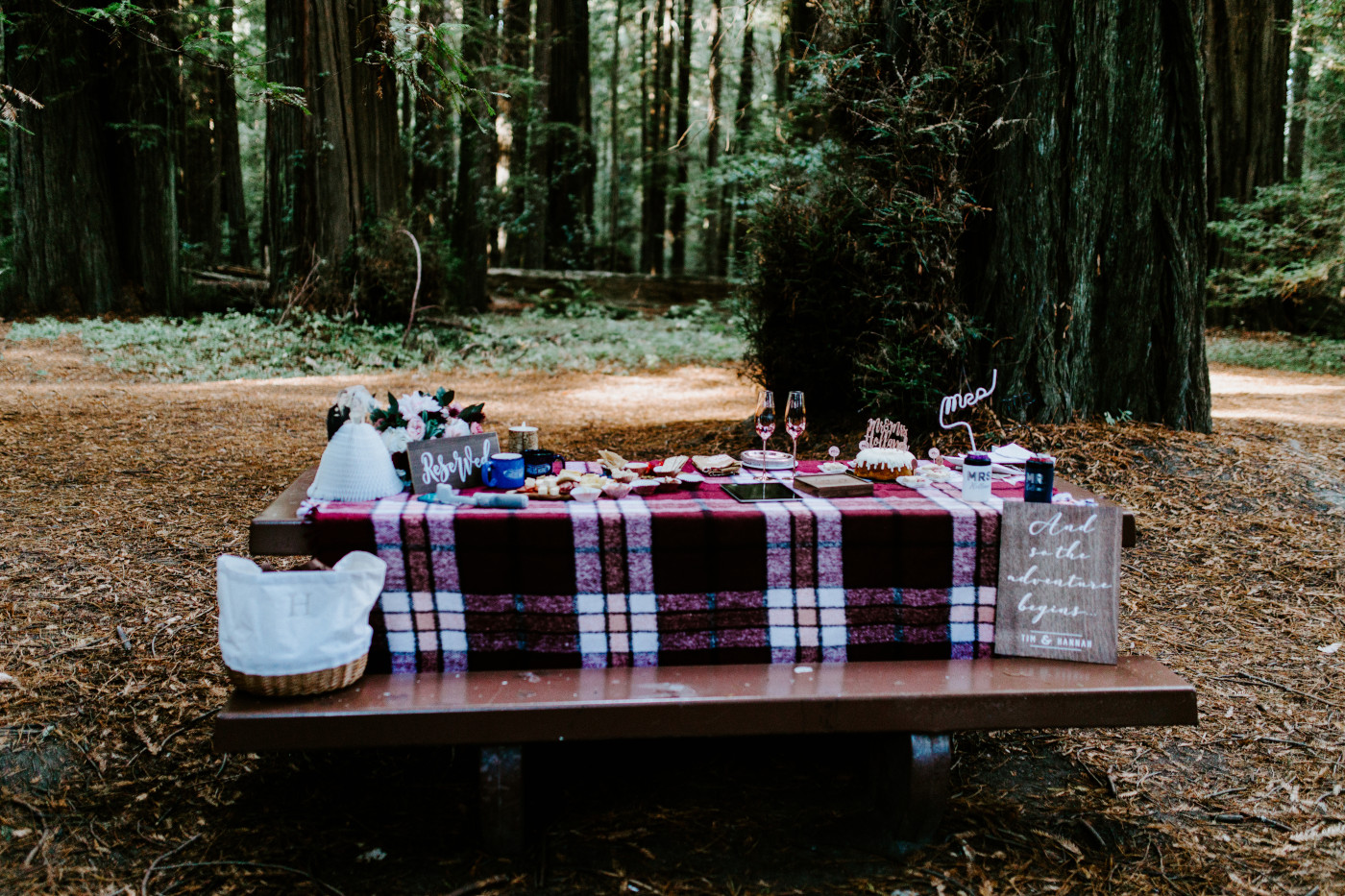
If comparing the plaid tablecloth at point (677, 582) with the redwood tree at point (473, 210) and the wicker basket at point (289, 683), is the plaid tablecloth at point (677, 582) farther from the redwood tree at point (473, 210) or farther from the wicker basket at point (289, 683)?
the redwood tree at point (473, 210)

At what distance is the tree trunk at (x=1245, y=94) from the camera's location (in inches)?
544

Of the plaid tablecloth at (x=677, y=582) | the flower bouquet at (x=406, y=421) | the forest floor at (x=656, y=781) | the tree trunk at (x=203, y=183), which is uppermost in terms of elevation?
the tree trunk at (x=203, y=183)

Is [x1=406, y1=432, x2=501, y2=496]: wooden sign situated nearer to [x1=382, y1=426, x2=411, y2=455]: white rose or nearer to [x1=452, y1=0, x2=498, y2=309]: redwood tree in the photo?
[x1=382, y1=426, x2=411, y2=455]: white rose

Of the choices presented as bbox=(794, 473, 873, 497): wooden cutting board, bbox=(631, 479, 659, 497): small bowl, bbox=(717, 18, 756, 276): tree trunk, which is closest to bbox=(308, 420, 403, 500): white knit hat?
bbox=(631, 479, 659, 497): small bowl

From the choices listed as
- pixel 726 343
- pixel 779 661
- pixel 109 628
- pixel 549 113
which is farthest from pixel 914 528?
pixel 549 113

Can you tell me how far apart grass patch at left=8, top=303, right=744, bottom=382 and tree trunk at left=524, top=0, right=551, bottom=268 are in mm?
5863

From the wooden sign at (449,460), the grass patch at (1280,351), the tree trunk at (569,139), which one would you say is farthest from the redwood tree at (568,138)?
the wooden sign at (449,460)

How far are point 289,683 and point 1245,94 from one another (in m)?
16.9

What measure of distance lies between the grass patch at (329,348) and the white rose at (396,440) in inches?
293

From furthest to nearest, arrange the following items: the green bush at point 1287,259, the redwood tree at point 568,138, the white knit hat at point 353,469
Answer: the redwood tree at point 568,138 → the green bush at point 1287,259 → the white knit hat at point 353,469

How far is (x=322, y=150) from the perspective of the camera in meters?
10.9

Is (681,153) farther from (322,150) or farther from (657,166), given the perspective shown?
(322,150)

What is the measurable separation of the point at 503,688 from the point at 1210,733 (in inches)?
95.0

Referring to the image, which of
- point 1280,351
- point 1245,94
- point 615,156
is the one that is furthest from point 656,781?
point 615,156
